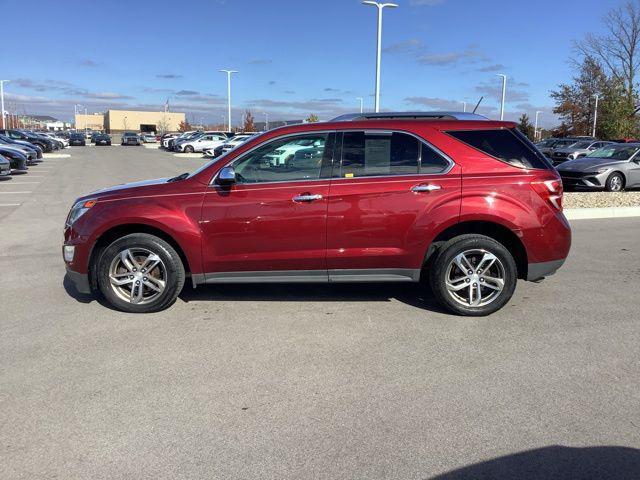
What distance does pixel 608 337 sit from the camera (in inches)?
183

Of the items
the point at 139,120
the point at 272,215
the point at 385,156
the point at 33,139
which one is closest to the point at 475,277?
the point at 385,156

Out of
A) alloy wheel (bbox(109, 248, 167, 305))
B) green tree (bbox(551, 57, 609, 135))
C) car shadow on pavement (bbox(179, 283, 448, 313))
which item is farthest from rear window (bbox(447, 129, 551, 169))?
green tree (bbox(551, 57, 609, 135))

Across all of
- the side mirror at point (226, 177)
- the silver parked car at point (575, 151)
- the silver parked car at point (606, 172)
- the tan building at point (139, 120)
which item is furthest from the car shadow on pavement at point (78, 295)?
the tan building at point (139, 120)

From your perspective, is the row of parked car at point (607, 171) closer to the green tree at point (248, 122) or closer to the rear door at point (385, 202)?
the rear door at point (385, 202)

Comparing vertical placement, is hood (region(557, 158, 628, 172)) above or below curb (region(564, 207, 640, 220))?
above

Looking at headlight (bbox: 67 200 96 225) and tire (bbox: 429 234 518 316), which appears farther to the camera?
headlight (bbox: 67 200 96 225)

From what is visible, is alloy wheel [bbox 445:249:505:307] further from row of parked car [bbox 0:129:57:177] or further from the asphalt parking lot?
row of parked car [bbox 0:129:57:177]

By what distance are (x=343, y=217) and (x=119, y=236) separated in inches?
87.7

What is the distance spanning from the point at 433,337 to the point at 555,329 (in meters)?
1.15

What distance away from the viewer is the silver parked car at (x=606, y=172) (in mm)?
15445

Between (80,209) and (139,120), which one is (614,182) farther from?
(139,120)

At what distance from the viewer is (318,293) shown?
5.91m

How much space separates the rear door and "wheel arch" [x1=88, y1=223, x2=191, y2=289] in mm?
1464

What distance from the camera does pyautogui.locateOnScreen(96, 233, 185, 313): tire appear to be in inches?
201
